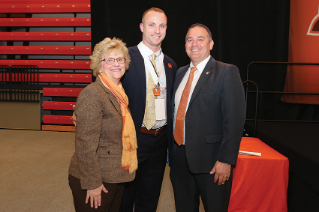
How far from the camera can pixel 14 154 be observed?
13.5 ft

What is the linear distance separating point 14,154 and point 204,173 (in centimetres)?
384

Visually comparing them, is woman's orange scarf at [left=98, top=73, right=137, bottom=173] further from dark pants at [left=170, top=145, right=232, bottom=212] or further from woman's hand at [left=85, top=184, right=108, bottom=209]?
dark pants at [left=170, top=145, right=232, bottom=212]

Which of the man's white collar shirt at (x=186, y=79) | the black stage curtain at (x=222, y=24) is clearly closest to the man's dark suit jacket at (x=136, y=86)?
the man's white collar shirt at (x=186, y=79)

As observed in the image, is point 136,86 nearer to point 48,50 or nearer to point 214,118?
point 214,118

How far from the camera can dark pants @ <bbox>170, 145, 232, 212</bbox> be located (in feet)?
5.31

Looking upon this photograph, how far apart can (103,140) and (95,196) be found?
0.31m

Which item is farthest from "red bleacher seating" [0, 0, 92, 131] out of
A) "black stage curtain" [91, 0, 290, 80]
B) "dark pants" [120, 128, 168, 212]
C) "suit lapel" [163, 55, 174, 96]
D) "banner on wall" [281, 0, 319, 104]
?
"banner on wall" [281, 0, 319, 104]

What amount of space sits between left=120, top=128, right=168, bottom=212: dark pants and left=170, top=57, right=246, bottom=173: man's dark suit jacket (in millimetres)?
291

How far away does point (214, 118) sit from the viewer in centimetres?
160

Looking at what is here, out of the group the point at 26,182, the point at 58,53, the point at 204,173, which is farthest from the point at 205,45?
the point at 58,53

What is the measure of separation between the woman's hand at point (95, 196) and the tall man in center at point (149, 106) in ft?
1.66

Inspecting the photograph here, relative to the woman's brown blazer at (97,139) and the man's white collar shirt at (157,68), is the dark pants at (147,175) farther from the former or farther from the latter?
the woman's brown blazer at (97,139)

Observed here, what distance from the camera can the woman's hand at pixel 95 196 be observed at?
4.15ft

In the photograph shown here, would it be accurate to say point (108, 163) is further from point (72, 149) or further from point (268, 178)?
point (72, 149)
